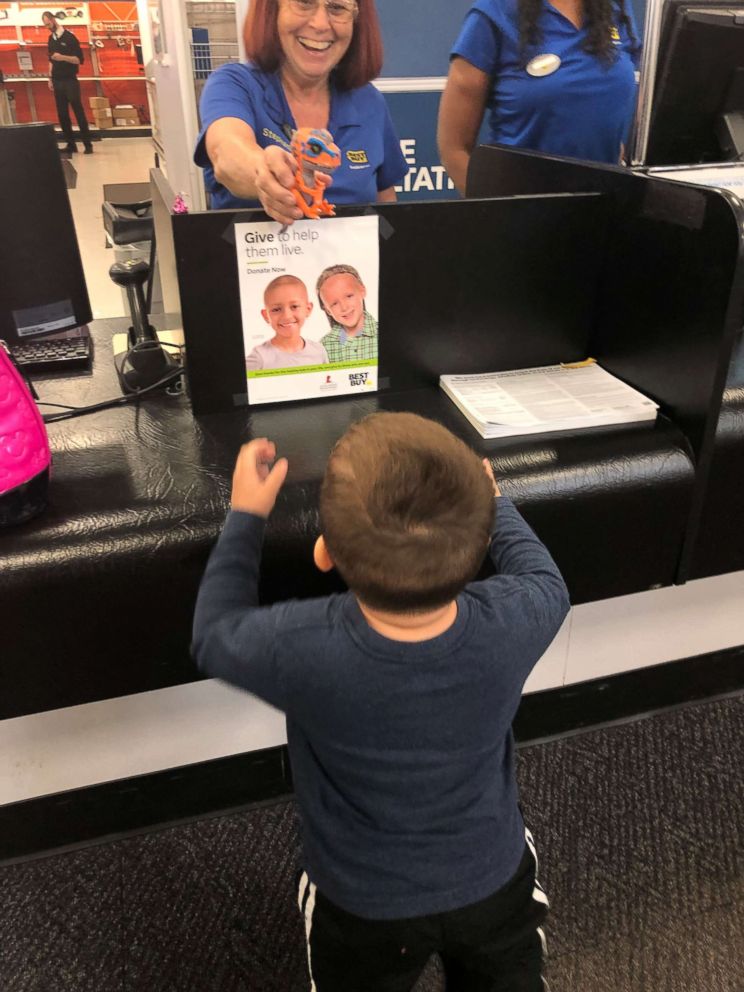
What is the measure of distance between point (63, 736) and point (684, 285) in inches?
43.9

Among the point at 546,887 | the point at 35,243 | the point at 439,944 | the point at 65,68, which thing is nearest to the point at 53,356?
the point at 35,243

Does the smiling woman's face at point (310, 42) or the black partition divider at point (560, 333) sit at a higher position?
the smiling woman's face at point (310, 42)

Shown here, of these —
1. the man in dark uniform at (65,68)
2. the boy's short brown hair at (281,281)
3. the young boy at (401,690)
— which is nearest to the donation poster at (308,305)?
the boy's short brown hair at (281,281)

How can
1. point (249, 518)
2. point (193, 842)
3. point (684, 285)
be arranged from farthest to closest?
1. point (193, 842)
2. point (684, 285)
3. point (249, 518)

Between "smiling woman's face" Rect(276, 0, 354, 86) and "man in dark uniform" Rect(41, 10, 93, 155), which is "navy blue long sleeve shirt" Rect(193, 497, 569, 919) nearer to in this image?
"smiling woman's face" Rect(276, 0, 354, 86)

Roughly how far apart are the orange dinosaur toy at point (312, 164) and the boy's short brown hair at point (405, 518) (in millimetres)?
401

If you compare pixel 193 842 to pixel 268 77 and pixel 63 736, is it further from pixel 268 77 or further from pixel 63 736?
pixel 268 77

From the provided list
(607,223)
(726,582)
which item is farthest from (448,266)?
(726,582)

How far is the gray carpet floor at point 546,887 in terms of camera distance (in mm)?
1086

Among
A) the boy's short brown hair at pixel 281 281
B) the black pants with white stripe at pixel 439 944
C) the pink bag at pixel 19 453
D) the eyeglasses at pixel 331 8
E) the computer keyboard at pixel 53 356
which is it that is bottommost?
the black pants with white stripe at pixel 439 944

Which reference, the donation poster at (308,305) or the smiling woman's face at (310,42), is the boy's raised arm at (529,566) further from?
the smiling woman's face at (310,42)

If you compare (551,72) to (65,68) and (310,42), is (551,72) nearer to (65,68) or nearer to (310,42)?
(310,42)

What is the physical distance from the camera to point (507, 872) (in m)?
0.76

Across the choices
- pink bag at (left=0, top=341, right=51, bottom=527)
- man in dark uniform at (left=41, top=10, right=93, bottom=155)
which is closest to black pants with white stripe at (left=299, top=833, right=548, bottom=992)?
pink bag at (left=0, top=341, right=51, bottom=527)
